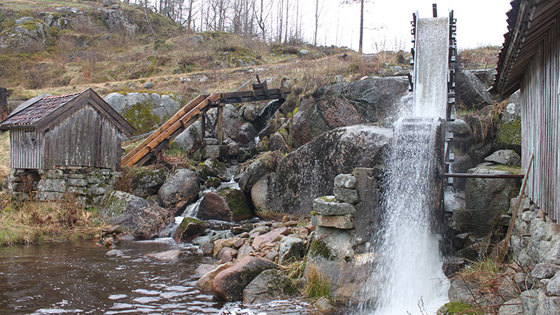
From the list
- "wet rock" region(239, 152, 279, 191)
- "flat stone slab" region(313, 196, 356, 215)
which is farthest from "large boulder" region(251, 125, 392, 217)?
"flat stone slab" region(313, 196, 356, 215)

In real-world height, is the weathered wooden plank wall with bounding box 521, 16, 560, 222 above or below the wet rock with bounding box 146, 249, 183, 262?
above

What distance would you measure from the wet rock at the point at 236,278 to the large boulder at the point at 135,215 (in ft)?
16.9

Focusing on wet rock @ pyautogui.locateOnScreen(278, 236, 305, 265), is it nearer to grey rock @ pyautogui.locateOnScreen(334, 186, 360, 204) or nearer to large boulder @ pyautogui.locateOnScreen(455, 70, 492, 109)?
grey rock @ pyautogui.locateOnScreen(334, 186, 360, 204)

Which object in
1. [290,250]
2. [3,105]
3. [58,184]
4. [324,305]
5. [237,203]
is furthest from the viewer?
[3,105]

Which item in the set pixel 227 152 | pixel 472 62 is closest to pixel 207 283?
pixel 227 152

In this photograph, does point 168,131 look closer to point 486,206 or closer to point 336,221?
point 336,221

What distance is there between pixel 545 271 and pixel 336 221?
10.7 ft

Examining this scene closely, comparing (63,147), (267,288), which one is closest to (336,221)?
(267,288)

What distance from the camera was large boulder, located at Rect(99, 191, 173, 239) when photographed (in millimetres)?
11386

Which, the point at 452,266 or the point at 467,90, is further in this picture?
the point at 467,90

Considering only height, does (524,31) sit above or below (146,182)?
above

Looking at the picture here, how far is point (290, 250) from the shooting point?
7570 millimetres

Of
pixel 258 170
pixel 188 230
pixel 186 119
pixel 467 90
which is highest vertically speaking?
pixel 467 90

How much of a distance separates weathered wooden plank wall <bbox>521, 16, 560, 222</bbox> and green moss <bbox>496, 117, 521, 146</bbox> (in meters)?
3.33
